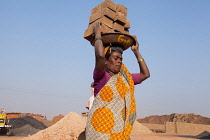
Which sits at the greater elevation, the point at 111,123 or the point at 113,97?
the point at 113,97

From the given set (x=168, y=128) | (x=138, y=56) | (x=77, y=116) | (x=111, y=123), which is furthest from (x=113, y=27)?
(x=168, y=128)

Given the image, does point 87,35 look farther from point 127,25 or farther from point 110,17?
point 127,25

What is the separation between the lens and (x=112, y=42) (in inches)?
106

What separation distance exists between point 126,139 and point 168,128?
2084 centimetres

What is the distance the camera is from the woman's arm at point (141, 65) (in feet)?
9.53

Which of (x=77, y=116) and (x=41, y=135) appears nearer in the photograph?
(x=41, y=135)

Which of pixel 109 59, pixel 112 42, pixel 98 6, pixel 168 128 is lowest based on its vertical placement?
pixel 168 128

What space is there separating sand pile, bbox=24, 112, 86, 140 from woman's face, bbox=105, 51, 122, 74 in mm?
4540

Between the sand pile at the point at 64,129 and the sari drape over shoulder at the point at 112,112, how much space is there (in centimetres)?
452

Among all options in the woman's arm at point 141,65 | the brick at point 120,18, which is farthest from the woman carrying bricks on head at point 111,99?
the brick at point 120,18

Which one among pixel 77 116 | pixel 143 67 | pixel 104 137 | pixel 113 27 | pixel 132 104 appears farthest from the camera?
pixel 77 116

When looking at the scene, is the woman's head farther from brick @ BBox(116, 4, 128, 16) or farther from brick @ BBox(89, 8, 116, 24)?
brick @ BBox(116, 4, 128, 16)

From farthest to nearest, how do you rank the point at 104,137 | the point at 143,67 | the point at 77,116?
the point at 77,116 → the point at 143,67 → the point at 104,137

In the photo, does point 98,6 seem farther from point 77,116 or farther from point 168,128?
point 168,128
